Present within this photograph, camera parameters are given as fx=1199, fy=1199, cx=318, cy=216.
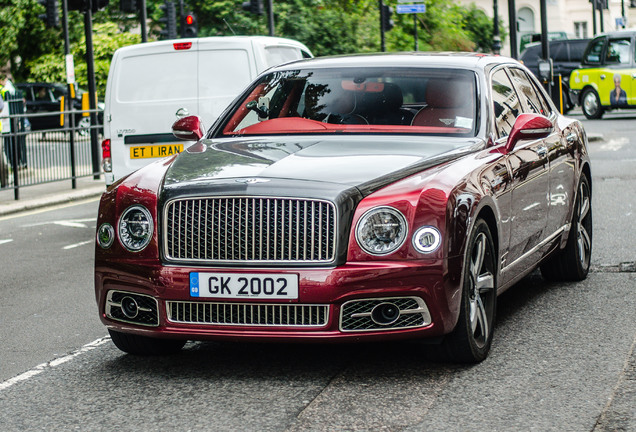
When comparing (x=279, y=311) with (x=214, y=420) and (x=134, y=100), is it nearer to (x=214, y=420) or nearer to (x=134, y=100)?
(x=214, y=420)

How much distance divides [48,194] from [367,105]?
10.8 meters

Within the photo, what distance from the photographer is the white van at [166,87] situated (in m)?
12.3

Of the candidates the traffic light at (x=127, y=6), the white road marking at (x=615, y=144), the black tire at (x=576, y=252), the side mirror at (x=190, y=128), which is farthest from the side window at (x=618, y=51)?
the side mirror at (x=190, y=128)

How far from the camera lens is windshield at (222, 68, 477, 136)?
6.57 metres

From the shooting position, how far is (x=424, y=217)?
5258mm

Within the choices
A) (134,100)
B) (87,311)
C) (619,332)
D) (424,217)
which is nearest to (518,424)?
(424,217)

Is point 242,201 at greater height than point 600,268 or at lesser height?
greater

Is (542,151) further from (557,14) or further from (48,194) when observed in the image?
(557,14)

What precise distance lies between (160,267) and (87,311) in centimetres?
233

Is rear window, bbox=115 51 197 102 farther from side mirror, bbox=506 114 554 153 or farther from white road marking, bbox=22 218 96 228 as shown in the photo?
side mirror, bbox=506 114 554 153

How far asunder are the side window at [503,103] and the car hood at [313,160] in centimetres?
52

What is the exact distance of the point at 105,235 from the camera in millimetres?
5664

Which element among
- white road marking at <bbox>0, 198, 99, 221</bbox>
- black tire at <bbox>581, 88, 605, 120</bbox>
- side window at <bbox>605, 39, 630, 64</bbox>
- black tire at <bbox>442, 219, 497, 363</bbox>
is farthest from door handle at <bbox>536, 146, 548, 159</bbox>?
black tire at <bbox>581, 88, 605, 120</bbox>

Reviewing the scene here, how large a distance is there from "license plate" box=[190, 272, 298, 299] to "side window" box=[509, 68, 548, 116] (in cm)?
279
